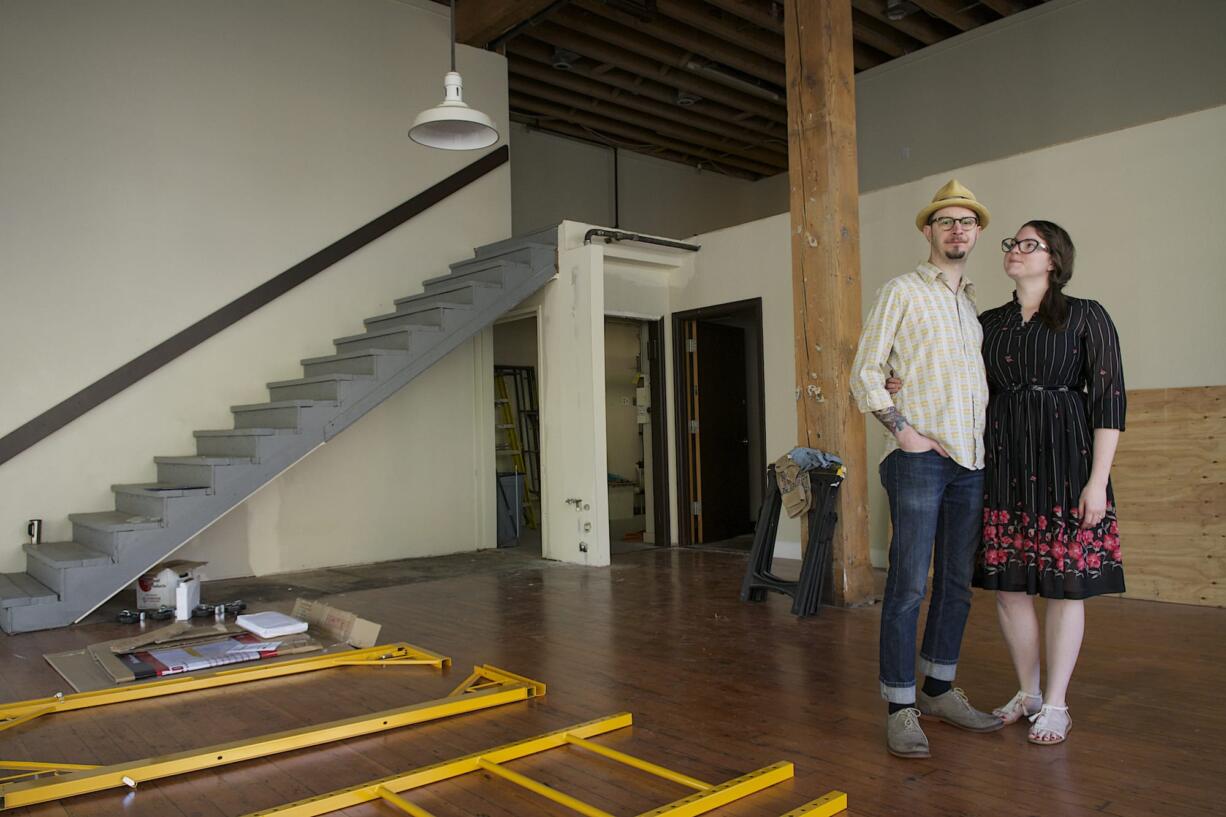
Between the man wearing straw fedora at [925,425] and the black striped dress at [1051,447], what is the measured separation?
0.07 m

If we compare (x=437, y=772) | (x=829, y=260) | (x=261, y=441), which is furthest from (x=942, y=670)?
(x=261, y=441)

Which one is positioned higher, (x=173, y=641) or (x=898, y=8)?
(x=898, y=8)

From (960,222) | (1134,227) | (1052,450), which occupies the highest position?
(1134,227)

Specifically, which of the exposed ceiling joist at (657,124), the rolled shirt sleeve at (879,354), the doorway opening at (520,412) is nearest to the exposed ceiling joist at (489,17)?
the exposed ceiling joist at (657,124)

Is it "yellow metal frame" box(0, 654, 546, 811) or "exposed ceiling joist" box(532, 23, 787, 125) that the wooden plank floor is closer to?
"yellow metal frame" box(0, 654, 546, 811)

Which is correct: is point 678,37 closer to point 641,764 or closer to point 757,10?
point 757,10

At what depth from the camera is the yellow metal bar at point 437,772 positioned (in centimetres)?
219

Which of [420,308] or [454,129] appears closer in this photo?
[454,129]

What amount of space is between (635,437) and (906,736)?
7.56 m

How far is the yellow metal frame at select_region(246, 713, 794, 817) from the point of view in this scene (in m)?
2.13

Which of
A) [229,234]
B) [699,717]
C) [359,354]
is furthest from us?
[229,234]

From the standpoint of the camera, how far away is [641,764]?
241cm

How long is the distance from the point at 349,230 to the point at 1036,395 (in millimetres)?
5621

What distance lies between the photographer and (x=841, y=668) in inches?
139
